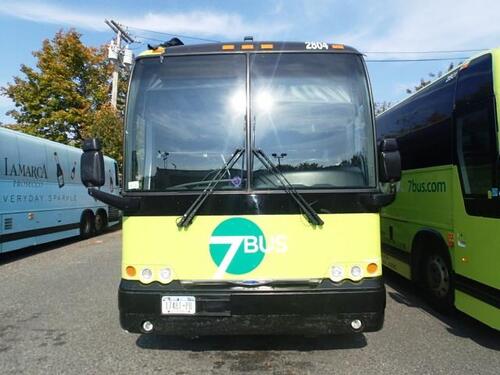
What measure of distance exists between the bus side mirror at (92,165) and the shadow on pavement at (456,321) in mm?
4060

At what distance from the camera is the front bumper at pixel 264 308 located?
429 centimetres

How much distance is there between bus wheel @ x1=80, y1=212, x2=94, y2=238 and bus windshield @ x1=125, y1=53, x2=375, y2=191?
1248 centimetres

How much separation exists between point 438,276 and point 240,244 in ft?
10.8

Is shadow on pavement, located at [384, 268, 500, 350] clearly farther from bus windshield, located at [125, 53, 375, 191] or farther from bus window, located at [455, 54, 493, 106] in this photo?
bus window, located at [455, 54, 493, 106]

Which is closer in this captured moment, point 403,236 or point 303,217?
point 303,217

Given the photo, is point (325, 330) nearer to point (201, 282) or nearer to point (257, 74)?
point (201, 282)

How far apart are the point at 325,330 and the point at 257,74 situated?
2.31 meters

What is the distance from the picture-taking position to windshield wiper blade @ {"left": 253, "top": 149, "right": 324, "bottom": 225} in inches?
171

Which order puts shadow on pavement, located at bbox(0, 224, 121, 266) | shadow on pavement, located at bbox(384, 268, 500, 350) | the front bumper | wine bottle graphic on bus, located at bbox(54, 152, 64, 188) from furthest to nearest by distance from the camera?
wine bottle graphic on bus, located at bbox(54, 152, 64, 188)
shadow on pavement, located at bbox(0, 224, 121, 266)
shadow on pavement, located at bbox(384, 268, 500, 350)
the front bumper

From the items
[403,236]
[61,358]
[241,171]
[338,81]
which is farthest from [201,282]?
[403,236]

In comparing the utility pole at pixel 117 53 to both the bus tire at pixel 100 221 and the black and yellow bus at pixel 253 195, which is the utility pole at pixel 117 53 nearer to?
the bus tire at pixel 100 221

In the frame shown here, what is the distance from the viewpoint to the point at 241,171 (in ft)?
14.6

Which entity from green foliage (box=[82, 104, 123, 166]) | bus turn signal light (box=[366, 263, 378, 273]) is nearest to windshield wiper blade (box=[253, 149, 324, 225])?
bus turn signal light (box=[366, 263, 378, 273])

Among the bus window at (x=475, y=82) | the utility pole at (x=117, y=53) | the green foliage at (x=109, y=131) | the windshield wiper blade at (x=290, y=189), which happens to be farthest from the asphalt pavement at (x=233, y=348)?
the utility pole at (x=117, y=53)
